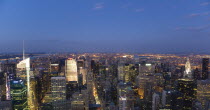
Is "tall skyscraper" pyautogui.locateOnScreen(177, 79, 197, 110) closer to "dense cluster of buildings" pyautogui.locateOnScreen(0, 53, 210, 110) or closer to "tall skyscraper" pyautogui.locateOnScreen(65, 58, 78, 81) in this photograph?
"dense cluster of buildings" pyautogui.locateOnScreen(0, 53, 210, 110)

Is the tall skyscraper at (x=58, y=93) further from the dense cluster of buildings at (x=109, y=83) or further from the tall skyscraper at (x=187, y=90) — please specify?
the tall skyscraper at (x=187, y=90)

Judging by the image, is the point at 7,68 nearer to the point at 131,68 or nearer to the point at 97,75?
the point at 97,75

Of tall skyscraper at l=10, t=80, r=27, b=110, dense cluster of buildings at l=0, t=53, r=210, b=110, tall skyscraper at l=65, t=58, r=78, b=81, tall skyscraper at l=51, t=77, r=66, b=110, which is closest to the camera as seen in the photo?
tall skyscraper at l=10, t=80, r=27, b=110

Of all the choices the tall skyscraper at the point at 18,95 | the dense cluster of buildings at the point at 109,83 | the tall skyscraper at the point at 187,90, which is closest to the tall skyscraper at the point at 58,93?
the dense cluster of buildings at the point at 109,83

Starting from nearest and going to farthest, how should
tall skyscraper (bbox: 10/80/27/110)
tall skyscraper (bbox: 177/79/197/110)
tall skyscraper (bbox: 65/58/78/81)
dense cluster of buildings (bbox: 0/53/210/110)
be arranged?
tall skyscraper (bbox: 10/80/27/110)
dense cluster of buildings (bbox: 0/53/210/110)
tall skyscraper (bbox: 177/79/197/110)
tall skyscraper (bbox: 65/58/78/81)

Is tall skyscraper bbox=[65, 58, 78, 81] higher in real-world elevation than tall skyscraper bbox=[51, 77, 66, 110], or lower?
higher

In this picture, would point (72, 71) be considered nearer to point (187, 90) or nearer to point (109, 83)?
Result: point (109, 83)

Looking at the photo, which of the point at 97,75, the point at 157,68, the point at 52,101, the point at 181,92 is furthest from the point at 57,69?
the point at 181,92

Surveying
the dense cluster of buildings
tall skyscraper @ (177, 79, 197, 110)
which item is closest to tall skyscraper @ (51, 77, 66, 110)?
the dense cluster of buildings
